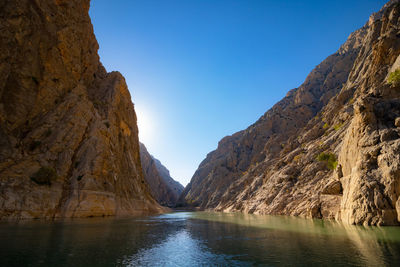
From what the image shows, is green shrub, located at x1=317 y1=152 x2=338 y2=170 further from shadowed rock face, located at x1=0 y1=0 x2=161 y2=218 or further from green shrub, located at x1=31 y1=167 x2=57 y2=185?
green shrub, located at x1=31 y1=167 x2=57 y2=185

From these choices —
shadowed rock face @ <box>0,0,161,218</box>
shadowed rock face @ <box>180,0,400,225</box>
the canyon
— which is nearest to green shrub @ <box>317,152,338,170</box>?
shadowed rock face @ <box>180,0,400,225</box>

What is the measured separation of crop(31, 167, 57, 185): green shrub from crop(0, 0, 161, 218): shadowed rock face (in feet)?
0.33

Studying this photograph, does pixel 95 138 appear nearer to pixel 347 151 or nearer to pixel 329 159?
pixel 347 151

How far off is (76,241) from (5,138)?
23.7 metres

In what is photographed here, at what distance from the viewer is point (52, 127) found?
3362 centimetres

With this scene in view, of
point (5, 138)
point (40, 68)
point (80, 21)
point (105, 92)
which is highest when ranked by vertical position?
point (80, 21)

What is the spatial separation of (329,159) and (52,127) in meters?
42.5

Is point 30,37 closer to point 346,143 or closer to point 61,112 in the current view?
point 61,112

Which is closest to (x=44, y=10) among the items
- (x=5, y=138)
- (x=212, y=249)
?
(x=5, y=138)

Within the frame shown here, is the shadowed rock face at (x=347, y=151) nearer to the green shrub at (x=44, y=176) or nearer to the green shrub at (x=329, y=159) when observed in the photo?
the green shrub at (x=329, y=159)

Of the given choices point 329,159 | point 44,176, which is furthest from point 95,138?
point 329,159

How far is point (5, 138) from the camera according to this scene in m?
28.2

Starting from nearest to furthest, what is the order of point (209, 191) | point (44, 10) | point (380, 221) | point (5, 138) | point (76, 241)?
point (76, 241), point (380, 221), point (5, 138), point (44, 10), point (209, 191)

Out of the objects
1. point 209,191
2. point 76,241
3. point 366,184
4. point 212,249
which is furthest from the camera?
point 209,191
